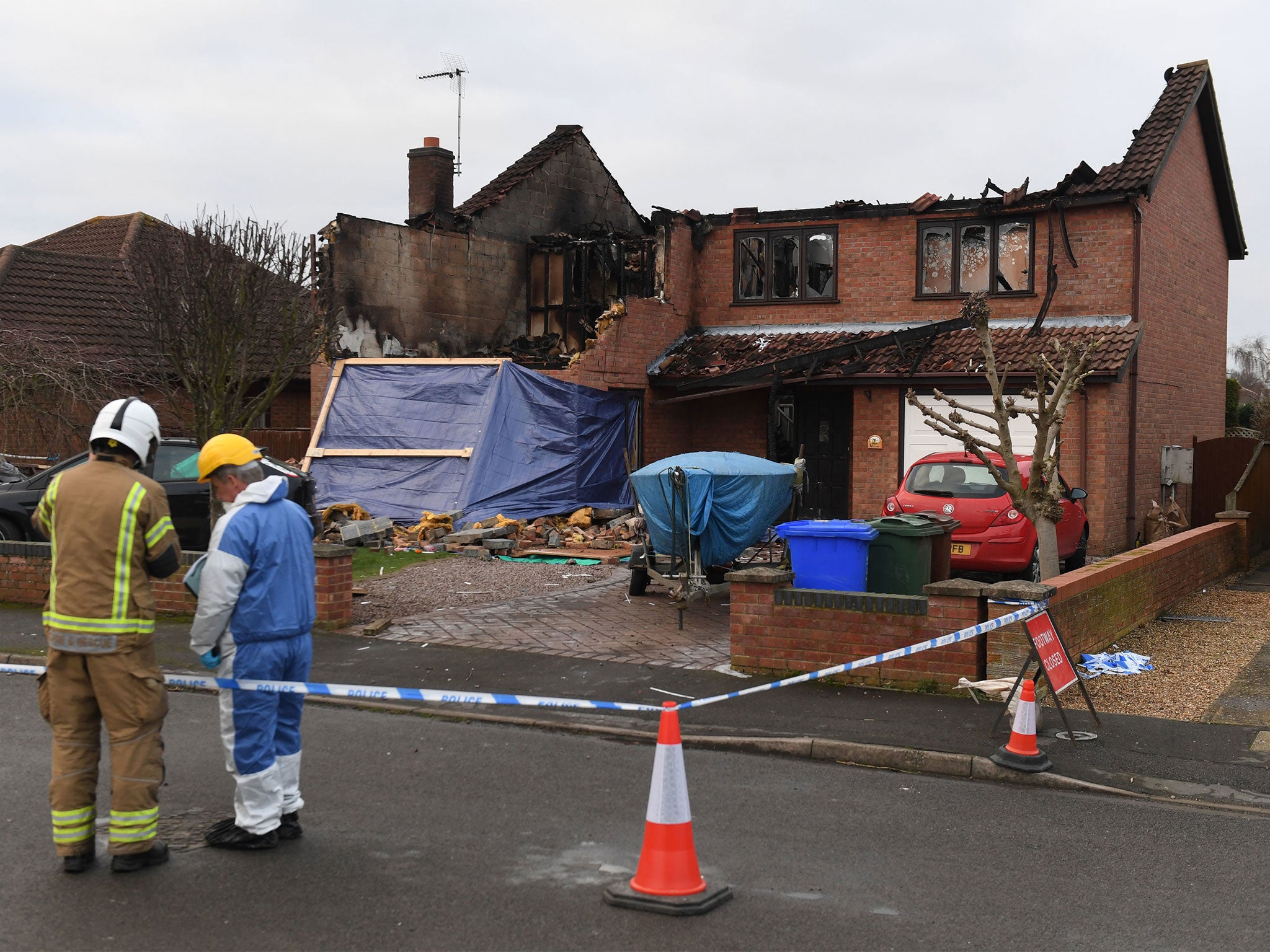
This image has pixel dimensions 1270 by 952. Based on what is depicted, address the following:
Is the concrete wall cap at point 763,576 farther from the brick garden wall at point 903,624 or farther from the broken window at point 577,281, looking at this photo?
the broken window at point 577,281

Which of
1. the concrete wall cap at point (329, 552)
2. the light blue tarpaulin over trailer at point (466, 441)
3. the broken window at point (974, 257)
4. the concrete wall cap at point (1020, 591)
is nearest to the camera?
the concrete wall cap at point (1020, 591)

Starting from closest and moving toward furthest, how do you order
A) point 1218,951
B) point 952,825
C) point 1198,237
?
point 1218,951 → point 952,825 → point 1198,237

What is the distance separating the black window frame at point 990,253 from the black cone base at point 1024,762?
47.2 feet

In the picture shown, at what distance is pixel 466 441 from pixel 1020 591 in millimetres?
Result: 12181

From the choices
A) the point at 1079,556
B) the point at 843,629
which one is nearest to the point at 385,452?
the point at 1079,556

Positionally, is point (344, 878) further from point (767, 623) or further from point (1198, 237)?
point (1198, 237)

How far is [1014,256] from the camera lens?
20.3 meters

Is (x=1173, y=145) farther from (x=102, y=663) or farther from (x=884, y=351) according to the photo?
(x=102, y=663)

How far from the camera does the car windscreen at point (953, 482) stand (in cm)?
1351

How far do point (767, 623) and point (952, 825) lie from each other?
3390 millimetres

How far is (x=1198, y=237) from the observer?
72.9 feet

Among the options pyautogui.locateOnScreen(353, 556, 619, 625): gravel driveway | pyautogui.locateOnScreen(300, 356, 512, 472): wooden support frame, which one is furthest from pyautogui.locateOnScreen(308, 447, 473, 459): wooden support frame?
pyautogui.locateOnScreen(353, 556, 619, 625): gravel driveway

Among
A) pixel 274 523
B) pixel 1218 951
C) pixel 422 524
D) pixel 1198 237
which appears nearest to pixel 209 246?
pixel 422 524

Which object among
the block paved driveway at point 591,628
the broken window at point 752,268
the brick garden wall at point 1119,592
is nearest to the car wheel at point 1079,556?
the brick garden wall at point 1119,592
